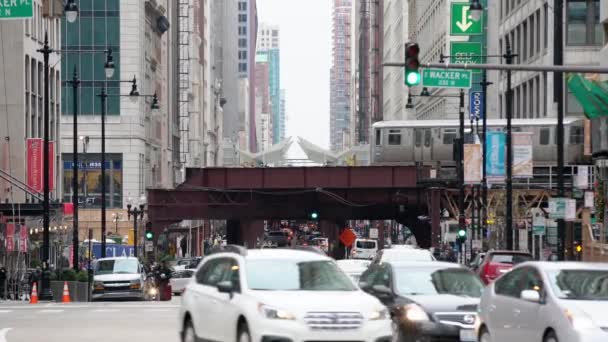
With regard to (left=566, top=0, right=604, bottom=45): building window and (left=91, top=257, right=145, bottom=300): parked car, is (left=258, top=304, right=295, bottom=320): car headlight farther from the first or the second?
(left=566, top=0, right=604, bottom=45): building window

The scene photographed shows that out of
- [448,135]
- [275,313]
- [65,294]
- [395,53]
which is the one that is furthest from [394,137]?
[395,53]

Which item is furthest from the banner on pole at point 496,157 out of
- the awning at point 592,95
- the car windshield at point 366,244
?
the car windshield at point 366,244

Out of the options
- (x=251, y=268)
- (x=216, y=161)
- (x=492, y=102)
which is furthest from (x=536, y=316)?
(x=216, y=161)

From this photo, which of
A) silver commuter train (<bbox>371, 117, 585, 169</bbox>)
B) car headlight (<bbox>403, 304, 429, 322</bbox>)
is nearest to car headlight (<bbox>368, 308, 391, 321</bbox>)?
car headlight (<bbox>403, 304, 429, 322</bbox>)

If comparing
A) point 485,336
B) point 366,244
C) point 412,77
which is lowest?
point 366,244

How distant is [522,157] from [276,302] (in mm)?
29932

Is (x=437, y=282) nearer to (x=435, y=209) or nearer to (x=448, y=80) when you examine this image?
(x=448, y=80)

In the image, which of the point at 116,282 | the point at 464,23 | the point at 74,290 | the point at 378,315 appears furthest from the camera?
the point at 464,23

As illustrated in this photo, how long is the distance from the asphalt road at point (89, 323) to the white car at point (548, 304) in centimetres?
724

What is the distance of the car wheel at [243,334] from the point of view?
725 inches

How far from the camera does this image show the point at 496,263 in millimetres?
37562

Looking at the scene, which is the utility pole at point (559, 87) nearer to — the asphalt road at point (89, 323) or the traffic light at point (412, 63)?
the traffic light at point (412, 63)

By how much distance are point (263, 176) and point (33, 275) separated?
81.8 ft

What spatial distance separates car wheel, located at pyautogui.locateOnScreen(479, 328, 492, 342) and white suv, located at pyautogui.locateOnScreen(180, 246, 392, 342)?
1.79 m
